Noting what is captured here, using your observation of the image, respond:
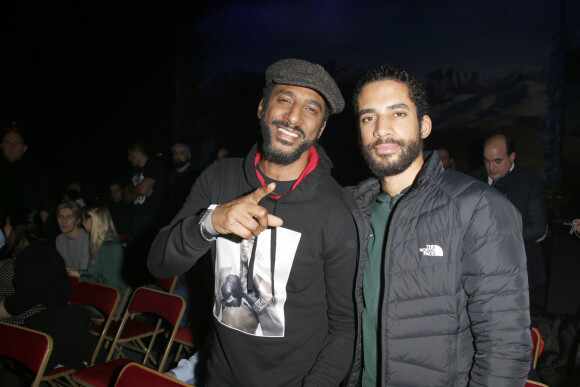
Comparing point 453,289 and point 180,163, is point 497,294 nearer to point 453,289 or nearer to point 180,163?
point 453,289

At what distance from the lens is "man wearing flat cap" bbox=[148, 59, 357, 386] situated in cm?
127

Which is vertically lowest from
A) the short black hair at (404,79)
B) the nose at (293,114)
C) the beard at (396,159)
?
the beard at (396,159)

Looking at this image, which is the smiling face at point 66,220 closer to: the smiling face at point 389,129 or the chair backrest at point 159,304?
the chair backrest at point 159,304

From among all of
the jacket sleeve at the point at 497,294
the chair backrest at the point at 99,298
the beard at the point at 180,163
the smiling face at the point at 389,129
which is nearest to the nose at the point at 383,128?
the smiling face at the point at 389,129

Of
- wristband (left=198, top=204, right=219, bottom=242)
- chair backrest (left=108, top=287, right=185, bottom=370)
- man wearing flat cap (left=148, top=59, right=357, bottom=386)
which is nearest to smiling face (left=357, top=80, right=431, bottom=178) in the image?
man wearing flat cap (left=148, top=59, right=357, bottom=386)

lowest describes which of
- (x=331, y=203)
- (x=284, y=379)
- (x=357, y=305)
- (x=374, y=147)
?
(x=284, y=379)

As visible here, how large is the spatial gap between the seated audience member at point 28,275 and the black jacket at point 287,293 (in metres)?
1.95

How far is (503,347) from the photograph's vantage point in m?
0.93

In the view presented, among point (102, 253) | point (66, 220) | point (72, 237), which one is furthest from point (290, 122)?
point (72, 237)

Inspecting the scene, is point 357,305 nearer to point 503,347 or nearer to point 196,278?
point 503,347

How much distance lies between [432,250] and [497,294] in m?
0.21

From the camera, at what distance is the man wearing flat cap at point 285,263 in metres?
1.27

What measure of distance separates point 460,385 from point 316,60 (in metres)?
7.46

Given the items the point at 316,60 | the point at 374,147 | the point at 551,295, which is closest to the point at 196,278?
the point at 374,147
